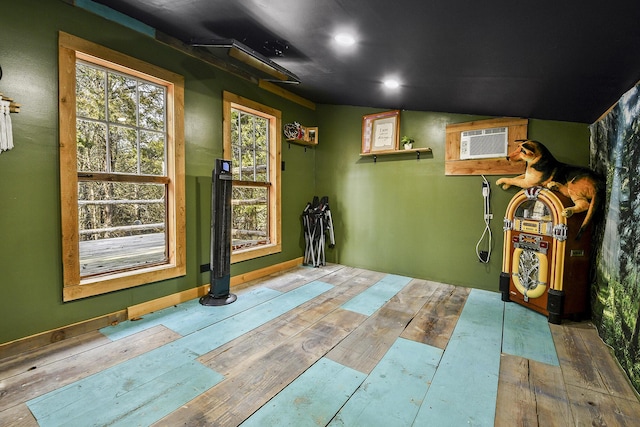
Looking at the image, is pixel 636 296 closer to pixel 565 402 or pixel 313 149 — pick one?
pixel 565 402

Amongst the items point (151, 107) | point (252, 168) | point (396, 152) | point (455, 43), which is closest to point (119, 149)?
point (151, 107)

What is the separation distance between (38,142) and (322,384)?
8.58 ft

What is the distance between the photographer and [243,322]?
255 centimetres

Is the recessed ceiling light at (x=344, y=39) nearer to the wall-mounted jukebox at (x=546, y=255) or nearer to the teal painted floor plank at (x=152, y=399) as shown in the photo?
the wall-mounted jukebox at (x=546, y=255)

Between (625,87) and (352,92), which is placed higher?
(352,92)

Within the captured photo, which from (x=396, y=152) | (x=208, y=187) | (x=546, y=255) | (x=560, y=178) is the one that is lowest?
(x=546, y=255)

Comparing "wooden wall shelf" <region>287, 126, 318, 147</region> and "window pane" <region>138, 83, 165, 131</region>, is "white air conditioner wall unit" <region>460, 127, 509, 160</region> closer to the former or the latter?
"wooden wall shelf" <region>287, 126, 318, 147</region>

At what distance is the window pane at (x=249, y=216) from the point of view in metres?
4.09

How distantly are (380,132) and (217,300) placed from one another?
3.11 m

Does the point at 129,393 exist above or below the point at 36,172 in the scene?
below

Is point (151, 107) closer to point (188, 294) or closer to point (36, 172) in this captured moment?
point (36, 172)

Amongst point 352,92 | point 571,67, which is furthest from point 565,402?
point 352,92

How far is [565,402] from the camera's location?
62.5 inches

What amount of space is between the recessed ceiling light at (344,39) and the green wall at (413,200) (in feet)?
6.36
